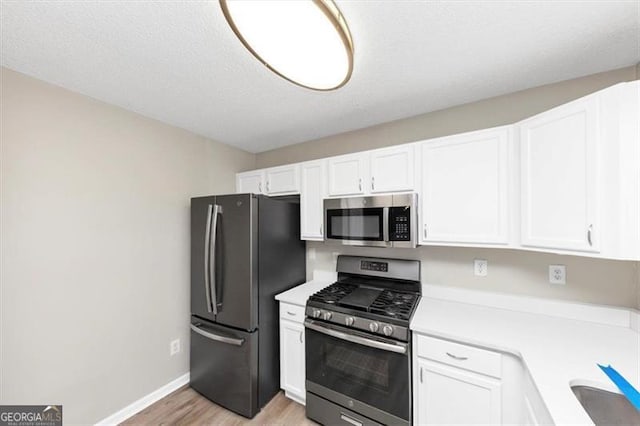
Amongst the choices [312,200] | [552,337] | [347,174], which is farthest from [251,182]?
[552,337]

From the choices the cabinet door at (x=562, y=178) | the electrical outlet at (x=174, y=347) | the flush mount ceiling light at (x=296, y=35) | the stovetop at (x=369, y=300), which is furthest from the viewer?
the electrical outlet at (x=174, y=347)

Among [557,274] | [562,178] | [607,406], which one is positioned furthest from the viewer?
[557,274]

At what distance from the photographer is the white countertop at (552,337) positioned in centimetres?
99

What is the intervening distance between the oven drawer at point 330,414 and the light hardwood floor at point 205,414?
0.09 metres

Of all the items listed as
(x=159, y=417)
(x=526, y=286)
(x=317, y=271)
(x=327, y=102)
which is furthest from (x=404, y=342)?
(x=159, y=417)

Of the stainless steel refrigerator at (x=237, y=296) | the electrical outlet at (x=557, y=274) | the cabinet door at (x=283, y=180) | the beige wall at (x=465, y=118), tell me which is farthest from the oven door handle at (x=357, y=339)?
the beige wall at (x=465, y=118)

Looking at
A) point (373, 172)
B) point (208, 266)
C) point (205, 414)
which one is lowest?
point (205, 414)

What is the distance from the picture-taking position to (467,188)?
5.43ft

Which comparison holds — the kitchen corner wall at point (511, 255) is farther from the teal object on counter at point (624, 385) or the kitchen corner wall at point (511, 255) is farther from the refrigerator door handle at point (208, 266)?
the refrigerator door handle at point (208, 266)

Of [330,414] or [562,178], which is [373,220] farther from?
[330,414]

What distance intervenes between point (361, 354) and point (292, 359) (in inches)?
26.6

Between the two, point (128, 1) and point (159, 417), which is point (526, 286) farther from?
point (159, 417)

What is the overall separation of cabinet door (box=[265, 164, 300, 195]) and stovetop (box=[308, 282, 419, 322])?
1011mm

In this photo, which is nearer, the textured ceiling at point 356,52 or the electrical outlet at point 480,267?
the textured ceiling at point 356,52
